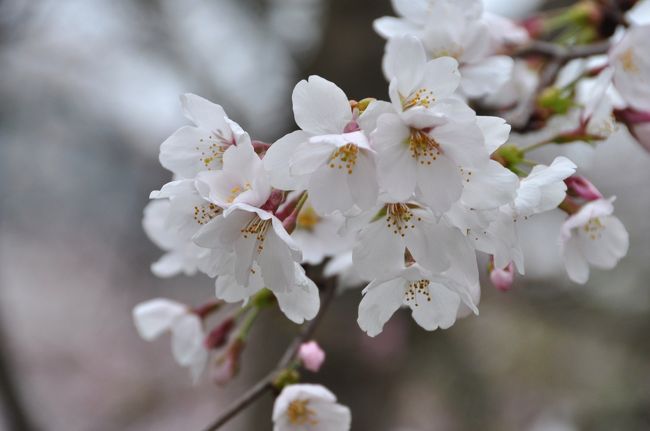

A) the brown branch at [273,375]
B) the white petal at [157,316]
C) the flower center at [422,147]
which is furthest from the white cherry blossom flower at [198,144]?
the white petal at [157,316]

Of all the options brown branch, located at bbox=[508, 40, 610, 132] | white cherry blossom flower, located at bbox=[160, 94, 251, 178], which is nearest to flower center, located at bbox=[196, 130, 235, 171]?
white cherry blossom flower, located at bbox=[160, 94, 251, 178]

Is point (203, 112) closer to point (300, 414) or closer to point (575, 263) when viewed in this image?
point (300, 414)

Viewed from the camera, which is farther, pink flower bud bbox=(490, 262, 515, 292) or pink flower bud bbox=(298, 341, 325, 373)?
pink flower bud bbox=(298, 341, 325, 373)

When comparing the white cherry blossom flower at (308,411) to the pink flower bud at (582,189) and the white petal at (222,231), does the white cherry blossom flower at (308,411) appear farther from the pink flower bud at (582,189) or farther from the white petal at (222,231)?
the pink flower bud at (582,189)

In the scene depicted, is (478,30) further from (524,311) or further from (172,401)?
(172,401)

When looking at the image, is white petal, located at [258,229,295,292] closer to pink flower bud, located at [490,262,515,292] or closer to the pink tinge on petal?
the pink tinge on petal

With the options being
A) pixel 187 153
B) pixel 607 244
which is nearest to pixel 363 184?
pixel 187 153

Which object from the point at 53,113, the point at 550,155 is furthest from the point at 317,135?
the point at 53,113

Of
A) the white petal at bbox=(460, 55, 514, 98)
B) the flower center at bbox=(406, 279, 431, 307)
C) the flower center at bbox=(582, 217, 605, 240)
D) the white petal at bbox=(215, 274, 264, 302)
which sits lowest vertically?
the flower center at bbox=(582, 217, 605, 240)
